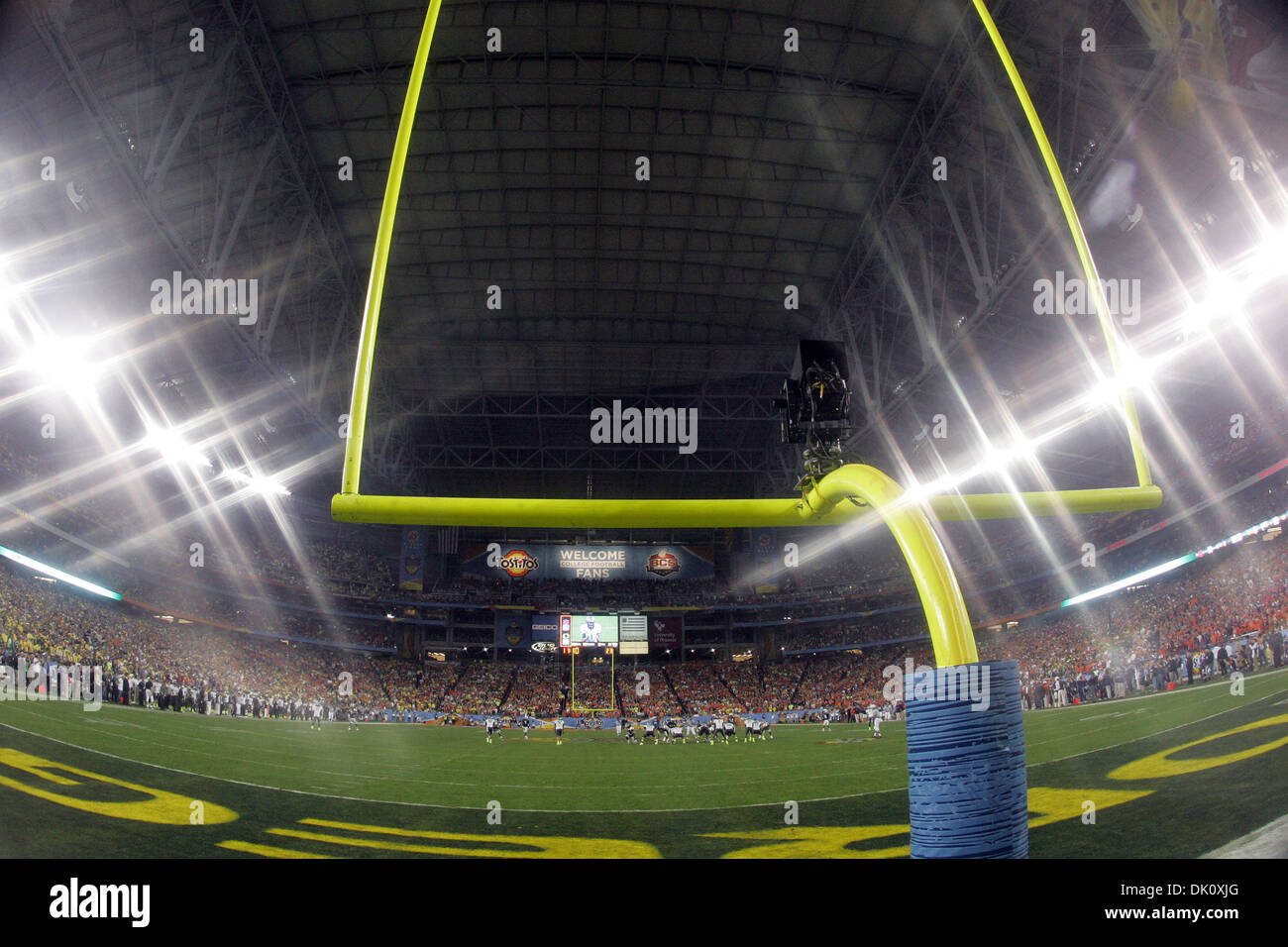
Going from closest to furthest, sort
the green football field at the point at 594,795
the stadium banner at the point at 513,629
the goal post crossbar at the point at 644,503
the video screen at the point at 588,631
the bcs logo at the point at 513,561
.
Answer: the goal post crossbar at the point at 644,503 → the green football field at the point at 594,795 → the video screen at the point at 588,631 → the bcs logo at the point at 513,561 → the stadium banner at the point at 513,629

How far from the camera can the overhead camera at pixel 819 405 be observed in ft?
8.39

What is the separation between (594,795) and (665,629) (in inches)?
1243

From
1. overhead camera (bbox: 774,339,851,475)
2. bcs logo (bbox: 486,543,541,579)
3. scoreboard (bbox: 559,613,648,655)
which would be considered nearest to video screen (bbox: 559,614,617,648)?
scoreboard (bbox: 559,613,648,655)

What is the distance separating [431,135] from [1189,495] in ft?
98.1

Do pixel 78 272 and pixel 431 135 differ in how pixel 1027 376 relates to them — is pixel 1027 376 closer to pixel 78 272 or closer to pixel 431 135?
pixel 431 135

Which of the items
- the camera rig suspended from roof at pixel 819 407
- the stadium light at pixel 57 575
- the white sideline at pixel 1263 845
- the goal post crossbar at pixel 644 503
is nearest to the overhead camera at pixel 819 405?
the camera rig suspended from roof at pixel 819 407

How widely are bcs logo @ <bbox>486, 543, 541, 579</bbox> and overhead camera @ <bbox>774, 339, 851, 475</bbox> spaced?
3666 cm

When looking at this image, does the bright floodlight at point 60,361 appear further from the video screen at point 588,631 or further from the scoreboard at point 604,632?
the scoreboard at point 604,632

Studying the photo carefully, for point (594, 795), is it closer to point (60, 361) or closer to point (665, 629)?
point (60, 361)

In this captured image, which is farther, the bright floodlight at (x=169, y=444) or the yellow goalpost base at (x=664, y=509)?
the bright floodlight at (x=169, y=444)

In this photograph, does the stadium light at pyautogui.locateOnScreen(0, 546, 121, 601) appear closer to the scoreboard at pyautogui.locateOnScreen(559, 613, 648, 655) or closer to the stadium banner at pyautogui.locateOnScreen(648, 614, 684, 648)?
the scoreboard at pyautogui.locateOnScreen(559, 613, 648, 655)

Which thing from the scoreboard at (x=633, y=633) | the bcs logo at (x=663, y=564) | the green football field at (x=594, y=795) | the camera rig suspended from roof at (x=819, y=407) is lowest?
the green football field at (x=594, y=795)
